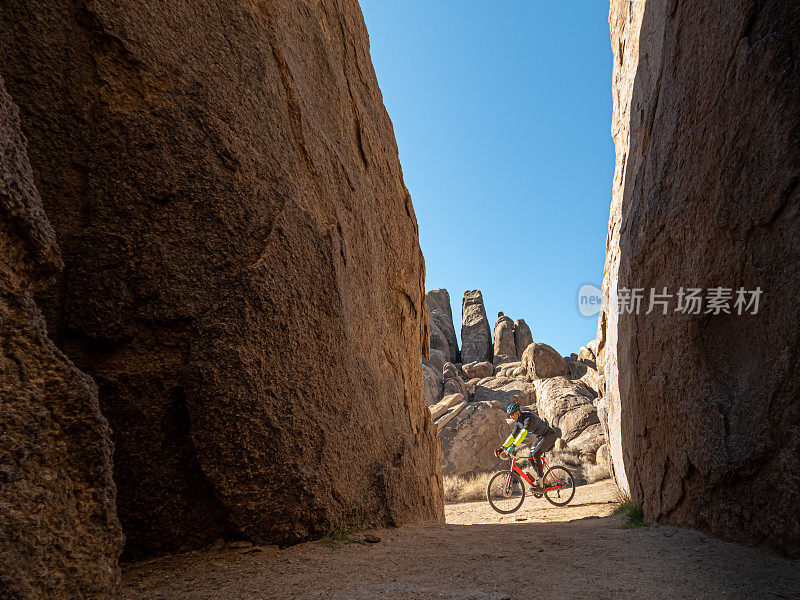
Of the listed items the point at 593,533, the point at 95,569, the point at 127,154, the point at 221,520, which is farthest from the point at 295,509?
the point at 593,533

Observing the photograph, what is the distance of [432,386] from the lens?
30578 mm

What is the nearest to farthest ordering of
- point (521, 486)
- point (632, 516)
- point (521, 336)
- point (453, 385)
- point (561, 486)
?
point (632, 516) < point (521, 486) < point (561, 486) < point (453, 385) < point (521, 336)

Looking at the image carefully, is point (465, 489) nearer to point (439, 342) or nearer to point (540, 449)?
point (540, 449)

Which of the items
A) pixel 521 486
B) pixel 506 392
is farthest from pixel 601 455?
pixel 506 392

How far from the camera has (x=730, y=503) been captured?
3.88 meters

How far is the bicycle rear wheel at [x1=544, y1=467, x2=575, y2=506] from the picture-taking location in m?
10.8

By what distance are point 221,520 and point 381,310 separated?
3.10 metres

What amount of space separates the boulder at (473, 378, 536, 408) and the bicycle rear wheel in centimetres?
1610

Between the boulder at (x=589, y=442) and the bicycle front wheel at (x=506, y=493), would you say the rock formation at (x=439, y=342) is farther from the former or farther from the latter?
the bicycle front wheel at (x=506, y=493)

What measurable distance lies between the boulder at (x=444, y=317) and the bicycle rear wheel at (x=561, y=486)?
37.2 meters

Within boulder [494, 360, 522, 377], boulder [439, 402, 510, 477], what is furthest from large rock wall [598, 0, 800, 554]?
boulder [494, 360, 522, 377]

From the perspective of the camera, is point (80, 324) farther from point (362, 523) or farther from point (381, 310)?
point (381, 310)

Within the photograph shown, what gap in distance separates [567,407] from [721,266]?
20312 millimetres

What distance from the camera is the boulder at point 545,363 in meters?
32.9
